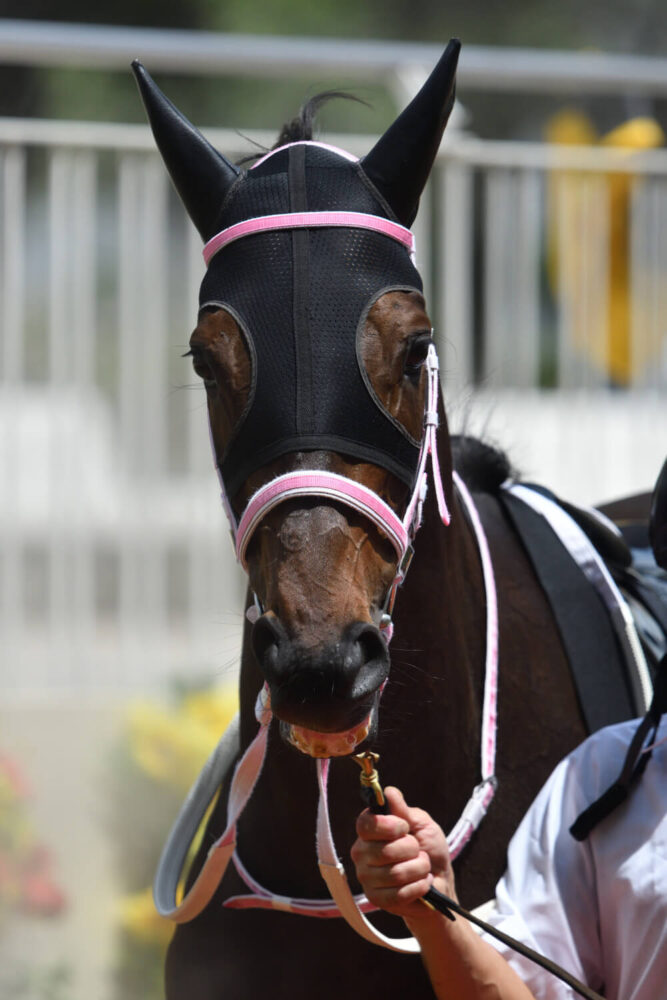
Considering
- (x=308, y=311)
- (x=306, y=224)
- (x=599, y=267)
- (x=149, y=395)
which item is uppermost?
(x=599, y=267)

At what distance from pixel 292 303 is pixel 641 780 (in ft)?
2.64

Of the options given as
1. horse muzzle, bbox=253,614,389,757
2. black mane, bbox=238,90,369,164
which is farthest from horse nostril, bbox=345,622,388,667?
black mane, bbox=238,90,369,164

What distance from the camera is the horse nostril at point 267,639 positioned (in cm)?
147

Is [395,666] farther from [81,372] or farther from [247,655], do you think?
[81,372]

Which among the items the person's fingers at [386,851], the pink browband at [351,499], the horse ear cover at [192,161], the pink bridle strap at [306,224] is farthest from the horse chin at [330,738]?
the horse ear cover at [192,161]

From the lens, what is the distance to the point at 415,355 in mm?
1773

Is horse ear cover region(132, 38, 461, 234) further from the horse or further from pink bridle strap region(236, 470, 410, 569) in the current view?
pink bridle strap region(236, 470, 410, 569)

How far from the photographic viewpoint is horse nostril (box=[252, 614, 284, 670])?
4.82 ft

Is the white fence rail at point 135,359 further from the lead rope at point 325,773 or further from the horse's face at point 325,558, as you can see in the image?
the horse's face at point 325,558

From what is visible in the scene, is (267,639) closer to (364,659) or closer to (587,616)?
(364,659)

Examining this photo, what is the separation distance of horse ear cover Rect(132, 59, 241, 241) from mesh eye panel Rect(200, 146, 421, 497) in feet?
0.21

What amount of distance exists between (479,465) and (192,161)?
3.10 feet

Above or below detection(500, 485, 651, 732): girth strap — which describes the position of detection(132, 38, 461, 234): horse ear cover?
above

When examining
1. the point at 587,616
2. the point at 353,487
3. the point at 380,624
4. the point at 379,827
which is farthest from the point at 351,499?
the point at 587,616
